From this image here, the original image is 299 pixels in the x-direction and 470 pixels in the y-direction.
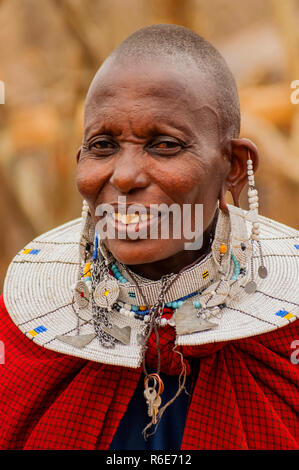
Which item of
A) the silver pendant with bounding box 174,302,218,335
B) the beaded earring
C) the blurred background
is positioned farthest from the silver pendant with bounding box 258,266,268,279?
the blurred background

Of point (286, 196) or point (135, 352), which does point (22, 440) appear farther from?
point (286, 196)

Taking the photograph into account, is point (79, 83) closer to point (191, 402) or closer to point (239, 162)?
point (239, 162)

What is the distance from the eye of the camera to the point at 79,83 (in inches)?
179

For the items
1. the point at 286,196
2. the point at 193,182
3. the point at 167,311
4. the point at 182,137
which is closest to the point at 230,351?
the point at 167,311

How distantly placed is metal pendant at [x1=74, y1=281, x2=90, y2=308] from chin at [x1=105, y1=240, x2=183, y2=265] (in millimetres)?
205

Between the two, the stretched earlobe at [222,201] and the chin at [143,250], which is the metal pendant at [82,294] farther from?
the stretched earlobe at [222,201]

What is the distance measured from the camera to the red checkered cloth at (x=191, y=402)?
1342 mm

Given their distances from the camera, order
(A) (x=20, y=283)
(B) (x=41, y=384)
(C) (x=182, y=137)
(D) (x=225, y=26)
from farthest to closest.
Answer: (D) (x=225, y=26)
(A) (x=20, y=283)
(B) (x=41, y=384)
(C) (x=182, y=137)

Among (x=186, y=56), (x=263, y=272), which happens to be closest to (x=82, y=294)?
(x=263, y=272)

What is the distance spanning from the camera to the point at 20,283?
1634 mm

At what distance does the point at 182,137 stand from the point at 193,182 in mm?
112

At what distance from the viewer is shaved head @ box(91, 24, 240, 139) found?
4.44ft

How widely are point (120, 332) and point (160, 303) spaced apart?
0.42 feet

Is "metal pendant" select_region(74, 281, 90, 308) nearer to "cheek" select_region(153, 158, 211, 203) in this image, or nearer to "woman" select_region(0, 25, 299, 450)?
"woman" select_region(0, 25, 299, 450)
